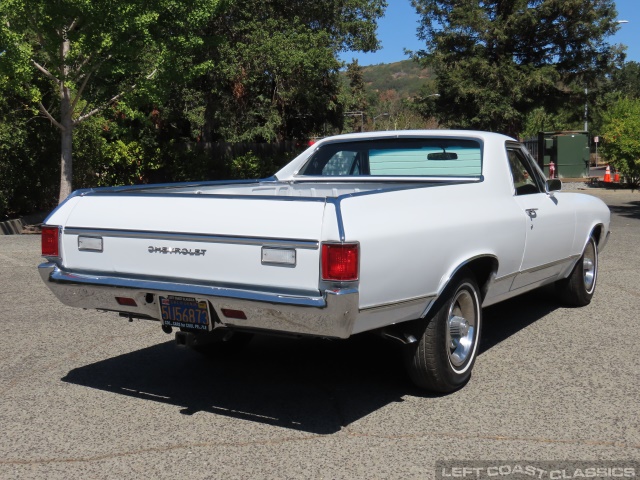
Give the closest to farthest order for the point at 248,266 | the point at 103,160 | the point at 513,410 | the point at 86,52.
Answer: the point at 248,266 → the point at 513,410 → the point at 86,52 → the point at 103,160

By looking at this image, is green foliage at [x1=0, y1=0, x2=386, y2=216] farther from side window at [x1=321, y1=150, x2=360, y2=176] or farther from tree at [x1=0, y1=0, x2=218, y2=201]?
side window at [x1=321, y1=150, x2=360, y2=176]

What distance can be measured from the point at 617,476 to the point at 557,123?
6644 centimetres

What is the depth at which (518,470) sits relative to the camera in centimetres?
394

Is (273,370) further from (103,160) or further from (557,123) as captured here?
(557,123)

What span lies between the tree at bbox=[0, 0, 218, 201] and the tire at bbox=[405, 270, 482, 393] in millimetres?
12098

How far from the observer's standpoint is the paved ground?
411cm

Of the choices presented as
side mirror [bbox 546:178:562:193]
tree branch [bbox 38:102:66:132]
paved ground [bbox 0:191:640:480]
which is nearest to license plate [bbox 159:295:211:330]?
paved ground [bbox 0:191:640:480]

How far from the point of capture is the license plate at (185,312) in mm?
4551

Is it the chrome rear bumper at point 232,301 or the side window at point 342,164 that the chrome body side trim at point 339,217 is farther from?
the side window at point 342,164

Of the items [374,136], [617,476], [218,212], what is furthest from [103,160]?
[617,476]

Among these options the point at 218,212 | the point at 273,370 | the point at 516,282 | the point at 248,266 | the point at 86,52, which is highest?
the point at 86,52

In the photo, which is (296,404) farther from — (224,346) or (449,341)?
(224,346)

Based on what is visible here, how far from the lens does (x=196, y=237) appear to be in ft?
14.9

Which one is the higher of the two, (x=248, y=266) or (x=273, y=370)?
(x=248, y=266)
